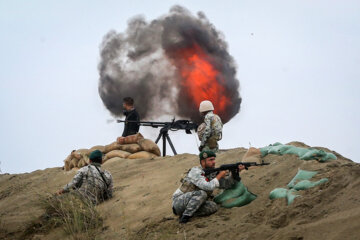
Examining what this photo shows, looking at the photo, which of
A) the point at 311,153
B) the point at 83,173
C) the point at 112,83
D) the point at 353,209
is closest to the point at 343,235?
the point at 353,209

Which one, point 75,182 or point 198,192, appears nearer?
point 198,192

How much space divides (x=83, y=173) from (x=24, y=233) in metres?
1.25

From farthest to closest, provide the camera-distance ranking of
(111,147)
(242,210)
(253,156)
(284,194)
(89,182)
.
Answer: (111,147), (253,156), (89,182), (242,210), (284,194)

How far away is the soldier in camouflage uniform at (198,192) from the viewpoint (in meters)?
5.72

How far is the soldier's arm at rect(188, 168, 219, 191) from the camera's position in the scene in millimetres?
5691

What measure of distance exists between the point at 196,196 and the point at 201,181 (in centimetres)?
19

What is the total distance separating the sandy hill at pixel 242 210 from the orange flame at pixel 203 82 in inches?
223

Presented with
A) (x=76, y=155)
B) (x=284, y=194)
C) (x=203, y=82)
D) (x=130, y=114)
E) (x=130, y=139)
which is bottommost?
(x=284, y=194)

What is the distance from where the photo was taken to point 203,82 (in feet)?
50.4

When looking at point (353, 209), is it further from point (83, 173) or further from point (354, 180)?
point (83, 173)

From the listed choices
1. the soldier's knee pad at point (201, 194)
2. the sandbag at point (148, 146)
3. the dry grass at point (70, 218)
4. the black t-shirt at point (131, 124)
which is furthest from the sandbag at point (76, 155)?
the soldier's knee pad at point (201, 194)

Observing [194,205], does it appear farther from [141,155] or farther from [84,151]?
[84,151]

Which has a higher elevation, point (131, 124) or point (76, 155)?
point (131, 124)

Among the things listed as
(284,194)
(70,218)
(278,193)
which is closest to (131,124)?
(70,218)
